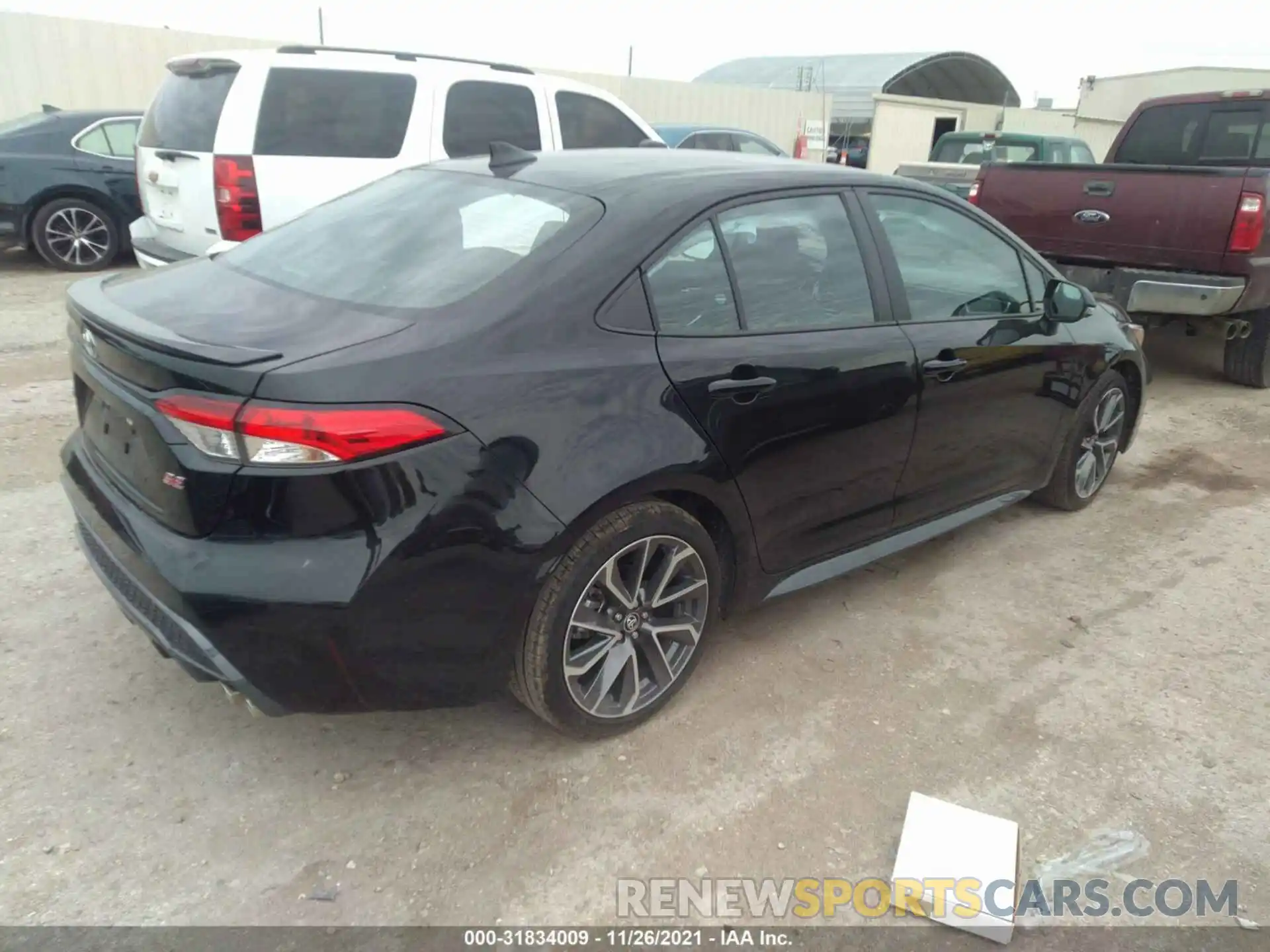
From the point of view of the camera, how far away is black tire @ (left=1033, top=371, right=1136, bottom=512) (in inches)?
167

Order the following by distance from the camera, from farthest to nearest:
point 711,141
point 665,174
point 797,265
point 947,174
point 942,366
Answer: point 947,174 < point 711,141 < point 942,366 < point 797,265 < point 665,174

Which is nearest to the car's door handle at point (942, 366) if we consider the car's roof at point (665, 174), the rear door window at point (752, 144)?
the car's roof at point (665, 174)

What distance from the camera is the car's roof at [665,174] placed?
278 centimetres

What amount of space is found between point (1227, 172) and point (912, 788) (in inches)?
199

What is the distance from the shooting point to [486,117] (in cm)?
637

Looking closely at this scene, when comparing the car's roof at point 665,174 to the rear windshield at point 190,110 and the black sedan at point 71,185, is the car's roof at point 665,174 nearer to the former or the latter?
the rear windshield at point 190,110

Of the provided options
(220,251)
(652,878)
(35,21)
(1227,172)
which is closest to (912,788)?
(652,878)

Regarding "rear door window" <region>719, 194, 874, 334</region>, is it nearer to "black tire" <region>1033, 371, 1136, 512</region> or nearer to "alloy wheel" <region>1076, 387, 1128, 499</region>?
"black tire" <region>1033, 371, 1136, 512</region>

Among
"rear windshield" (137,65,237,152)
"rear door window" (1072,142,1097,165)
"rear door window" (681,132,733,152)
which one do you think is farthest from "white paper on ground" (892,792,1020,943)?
"rear door window" (1072,142,1097,165)

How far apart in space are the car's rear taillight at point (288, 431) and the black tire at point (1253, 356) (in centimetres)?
701

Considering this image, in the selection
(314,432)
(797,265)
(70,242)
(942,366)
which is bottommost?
(70,242)

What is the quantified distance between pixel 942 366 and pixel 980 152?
11856mm

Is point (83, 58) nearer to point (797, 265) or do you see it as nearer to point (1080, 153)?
point (797, 265)

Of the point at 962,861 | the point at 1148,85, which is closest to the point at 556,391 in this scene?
the point at 962,861
